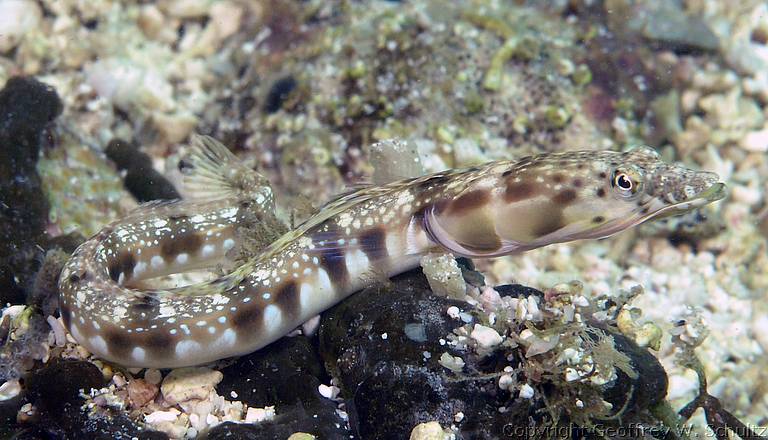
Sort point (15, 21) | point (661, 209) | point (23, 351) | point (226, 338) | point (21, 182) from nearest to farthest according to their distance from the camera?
Answer: point (661, 209), point (226, 338), point (23, 351), point (21, 182), point (15, 21)

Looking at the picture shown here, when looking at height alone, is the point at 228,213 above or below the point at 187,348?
above

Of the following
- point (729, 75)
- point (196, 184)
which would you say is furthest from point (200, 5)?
point (729, 75)

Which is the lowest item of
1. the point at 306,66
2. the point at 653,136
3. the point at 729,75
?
the point at 653,136

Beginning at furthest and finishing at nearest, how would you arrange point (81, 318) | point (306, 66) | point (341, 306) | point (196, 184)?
point (306, 66) < point (196, 184) < point (341, 306) < point (81, 318)

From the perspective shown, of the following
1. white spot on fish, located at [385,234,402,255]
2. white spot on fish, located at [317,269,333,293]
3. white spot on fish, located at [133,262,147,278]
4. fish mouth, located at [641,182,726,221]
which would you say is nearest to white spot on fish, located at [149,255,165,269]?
white spot on fish, located at [133,262,147,278]

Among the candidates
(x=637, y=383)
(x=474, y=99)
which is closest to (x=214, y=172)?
(x=474, y=99)

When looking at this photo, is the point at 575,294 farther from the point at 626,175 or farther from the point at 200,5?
the point at 200,5

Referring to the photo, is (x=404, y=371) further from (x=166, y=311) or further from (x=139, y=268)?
(x=139, y=268)
